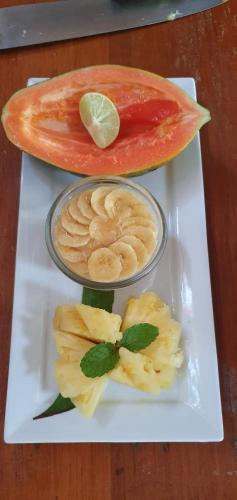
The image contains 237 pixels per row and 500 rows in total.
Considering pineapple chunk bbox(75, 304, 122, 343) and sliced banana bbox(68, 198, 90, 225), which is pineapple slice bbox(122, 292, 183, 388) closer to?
pineapple chunk bbox(75, 304, 122, 343)

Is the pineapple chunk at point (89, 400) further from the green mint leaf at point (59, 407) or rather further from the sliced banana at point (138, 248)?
the sliced banana at point (138, 248)

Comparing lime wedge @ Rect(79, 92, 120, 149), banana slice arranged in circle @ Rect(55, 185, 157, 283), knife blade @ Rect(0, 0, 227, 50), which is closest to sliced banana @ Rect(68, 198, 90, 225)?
banana slice arranged in circle @ Rect(55, 185, 157, 283)


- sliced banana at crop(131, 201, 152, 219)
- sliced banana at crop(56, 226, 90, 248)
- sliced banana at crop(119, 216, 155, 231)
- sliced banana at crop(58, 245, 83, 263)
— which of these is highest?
sliced banana at crop(131, 201, 152, 219)

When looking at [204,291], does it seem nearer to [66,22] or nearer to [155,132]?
[155,132]

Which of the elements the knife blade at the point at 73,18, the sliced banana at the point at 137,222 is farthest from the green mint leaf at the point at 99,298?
the knife blade at the point at 73,18

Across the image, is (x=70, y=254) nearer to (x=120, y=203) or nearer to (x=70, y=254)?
(x=70, y=254)
